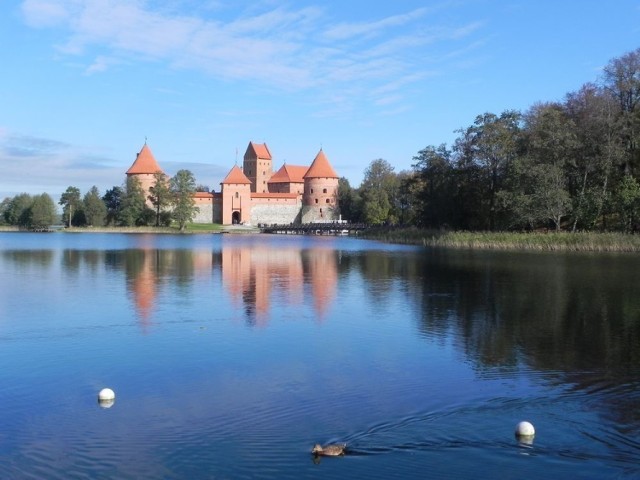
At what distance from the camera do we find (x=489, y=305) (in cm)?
1495

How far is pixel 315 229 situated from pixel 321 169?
1417 cm

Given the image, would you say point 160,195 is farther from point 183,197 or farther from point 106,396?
point 106,396

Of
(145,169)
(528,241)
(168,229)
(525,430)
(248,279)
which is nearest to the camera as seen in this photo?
(525,430)

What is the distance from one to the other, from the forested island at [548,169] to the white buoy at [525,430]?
106 feet

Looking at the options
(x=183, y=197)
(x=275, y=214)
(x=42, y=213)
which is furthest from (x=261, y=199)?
(x=42, y=213)

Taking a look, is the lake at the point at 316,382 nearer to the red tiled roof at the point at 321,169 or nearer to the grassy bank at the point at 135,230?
the grassy bank at the point at 135,230

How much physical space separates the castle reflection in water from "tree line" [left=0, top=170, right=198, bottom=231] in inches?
1758

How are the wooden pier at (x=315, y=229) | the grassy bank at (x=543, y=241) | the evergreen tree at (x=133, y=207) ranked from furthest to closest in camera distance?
1. the evergreen tree at (x=133, y=207)
2. the wooden pier at (x=315, y=229)
3. the grassy bank at (x=543, y=241)

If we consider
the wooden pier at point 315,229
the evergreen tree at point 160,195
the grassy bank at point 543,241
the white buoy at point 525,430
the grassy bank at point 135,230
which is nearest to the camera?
the white buoy at point 525,430

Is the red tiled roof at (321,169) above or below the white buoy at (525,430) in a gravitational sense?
above

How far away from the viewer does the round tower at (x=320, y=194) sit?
88.2m

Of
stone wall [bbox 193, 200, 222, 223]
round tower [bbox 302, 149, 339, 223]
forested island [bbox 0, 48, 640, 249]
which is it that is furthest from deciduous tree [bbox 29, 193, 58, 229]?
forested island [bbox 0, 48, 640, 249]

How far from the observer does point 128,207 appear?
73.8 meters

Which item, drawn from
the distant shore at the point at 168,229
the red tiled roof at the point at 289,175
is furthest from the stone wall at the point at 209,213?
the red tiled roof at the point at 289,175
